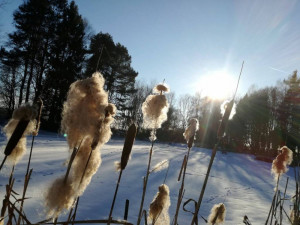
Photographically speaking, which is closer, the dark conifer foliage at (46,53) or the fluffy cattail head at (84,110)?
the fluffy cattail head at (84,110)

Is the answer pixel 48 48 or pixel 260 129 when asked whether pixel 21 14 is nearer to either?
pixel 48 48

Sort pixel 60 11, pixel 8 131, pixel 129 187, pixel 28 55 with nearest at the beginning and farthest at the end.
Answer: pixel 8 131
pixel 129 187
pixel 28 55
pixel 60 11

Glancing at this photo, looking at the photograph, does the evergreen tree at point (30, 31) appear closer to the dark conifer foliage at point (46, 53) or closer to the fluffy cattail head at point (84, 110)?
the dark conifer foliage at point (46, 53)

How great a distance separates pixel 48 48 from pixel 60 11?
332 cm

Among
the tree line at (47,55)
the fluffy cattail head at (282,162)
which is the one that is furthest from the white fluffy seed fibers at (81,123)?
the tree line at (47,55)

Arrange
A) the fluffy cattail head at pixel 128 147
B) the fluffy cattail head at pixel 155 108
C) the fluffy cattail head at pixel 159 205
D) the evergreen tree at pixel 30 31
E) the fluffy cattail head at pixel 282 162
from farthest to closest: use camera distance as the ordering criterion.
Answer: the evergreen tree at pixel 30 31, the fluffy cattail head at pixel 282 162, the fluffy cattail head at pixel 155 108, the fluffy cattail head at pixel 159 205, the fluffy cattail head at pixel 128 147

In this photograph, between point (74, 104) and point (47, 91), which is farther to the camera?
point (47, 91)

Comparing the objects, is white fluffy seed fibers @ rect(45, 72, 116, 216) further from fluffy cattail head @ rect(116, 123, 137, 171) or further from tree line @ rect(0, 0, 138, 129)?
tree line @ rect(0, 0, 138, 129)

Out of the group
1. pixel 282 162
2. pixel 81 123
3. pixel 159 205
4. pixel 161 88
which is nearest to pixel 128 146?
pixel 81 123

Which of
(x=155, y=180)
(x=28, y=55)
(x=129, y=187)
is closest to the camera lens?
(x=129, y=187)

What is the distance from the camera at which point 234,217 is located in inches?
133

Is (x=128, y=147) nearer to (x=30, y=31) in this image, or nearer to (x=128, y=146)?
(x=128, y=146)

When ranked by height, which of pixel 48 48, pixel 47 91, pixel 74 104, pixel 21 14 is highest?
pixel 21 14

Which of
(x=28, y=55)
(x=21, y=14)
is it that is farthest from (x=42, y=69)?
(x=21, y=14)
